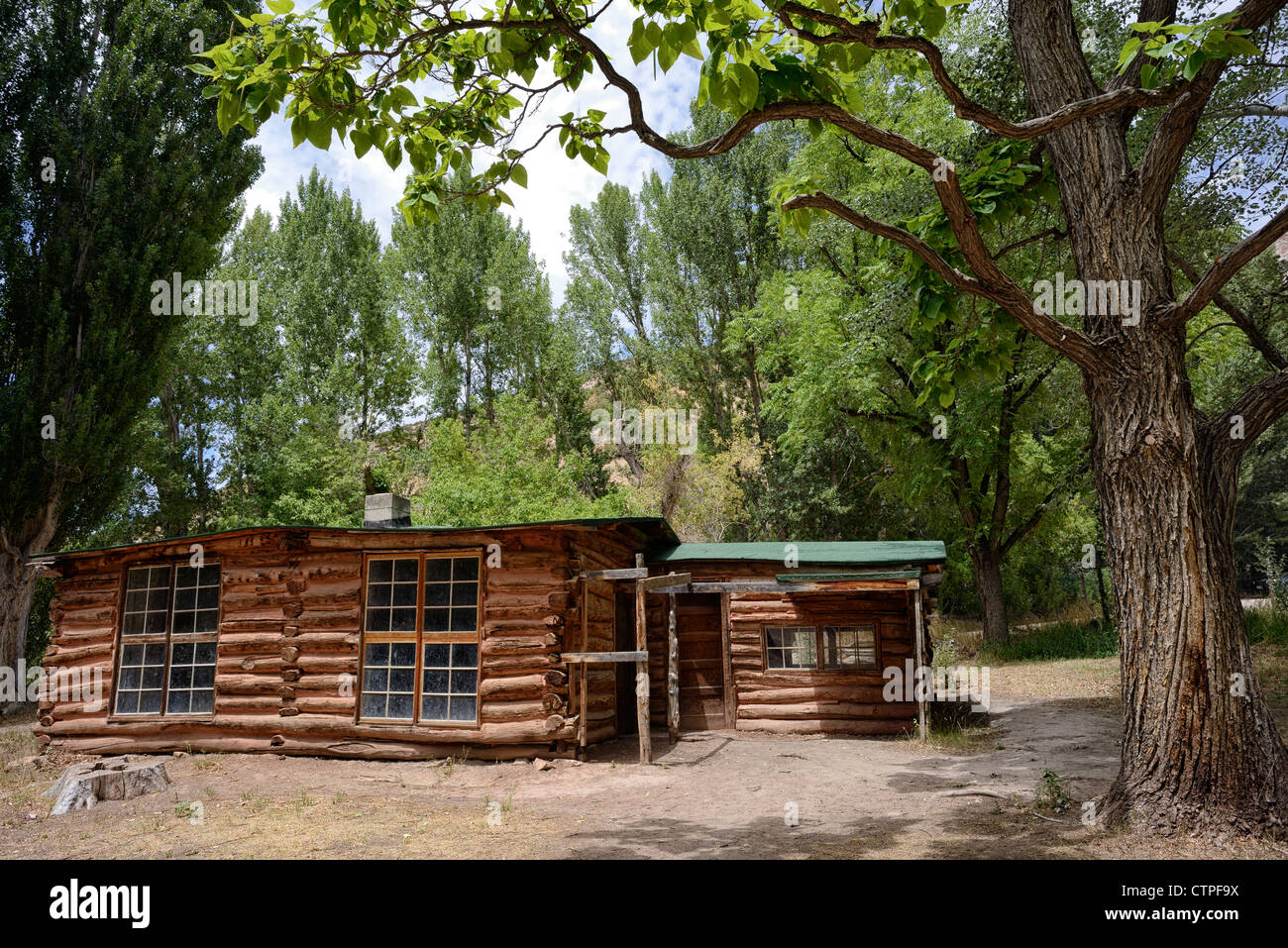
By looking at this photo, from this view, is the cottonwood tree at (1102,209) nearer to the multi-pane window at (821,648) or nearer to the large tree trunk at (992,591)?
the multi-pane window at (821,648)

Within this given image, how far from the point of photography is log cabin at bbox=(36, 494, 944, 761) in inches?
459

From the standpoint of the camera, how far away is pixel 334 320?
32469 millimetres

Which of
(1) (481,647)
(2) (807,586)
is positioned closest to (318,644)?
(1) (481,647)

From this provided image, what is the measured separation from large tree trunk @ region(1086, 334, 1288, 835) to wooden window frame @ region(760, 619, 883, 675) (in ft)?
24.4

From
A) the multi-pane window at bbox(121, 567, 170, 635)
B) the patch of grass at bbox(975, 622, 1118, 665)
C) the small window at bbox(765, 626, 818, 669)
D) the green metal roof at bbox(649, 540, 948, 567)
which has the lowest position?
the patch of grass at bbox(975, 622, 1118, 665)

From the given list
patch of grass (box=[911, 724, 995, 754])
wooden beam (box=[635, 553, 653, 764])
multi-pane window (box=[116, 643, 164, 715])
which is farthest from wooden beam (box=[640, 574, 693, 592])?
multi-pane window (box=[116, 643, 164, 715])

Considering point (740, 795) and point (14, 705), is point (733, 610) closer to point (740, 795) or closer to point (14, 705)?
point (740, 795)

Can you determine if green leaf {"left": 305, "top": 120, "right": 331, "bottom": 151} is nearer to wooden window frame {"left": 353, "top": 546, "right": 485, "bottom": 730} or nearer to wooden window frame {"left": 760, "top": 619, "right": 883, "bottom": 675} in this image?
wooden window frame {"left": 353, "top": 546, "right": 485, "bottom": 730}

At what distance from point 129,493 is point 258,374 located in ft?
22.5

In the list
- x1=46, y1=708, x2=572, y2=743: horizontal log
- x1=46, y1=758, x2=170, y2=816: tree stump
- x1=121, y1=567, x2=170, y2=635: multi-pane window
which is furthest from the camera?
x1=121, y1=567, x2=170, y2=635: multi-pane window

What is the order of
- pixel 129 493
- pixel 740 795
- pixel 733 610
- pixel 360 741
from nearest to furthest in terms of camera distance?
pixel 740 795, pixel 360 741, pixel 733 610, pixel 129 493

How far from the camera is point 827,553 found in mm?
14508

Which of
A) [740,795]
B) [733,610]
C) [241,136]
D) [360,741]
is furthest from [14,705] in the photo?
[740,795]

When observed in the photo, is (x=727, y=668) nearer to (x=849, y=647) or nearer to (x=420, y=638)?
(x=849, y=647)
